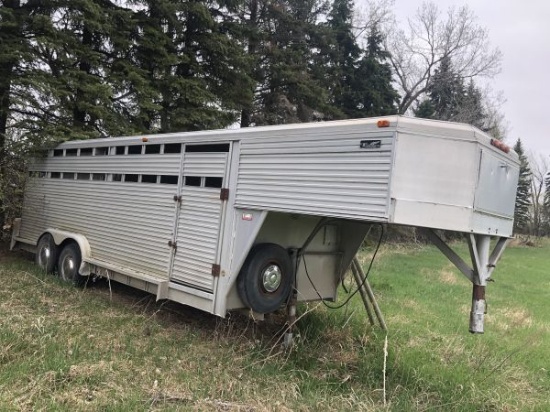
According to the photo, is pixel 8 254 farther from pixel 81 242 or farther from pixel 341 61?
pixel 341 61

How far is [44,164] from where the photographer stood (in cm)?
1043

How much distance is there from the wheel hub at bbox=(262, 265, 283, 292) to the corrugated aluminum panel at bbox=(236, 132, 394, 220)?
784 millimetres

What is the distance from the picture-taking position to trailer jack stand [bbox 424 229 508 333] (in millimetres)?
5215

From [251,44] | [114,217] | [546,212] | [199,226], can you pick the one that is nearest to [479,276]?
[199,226]

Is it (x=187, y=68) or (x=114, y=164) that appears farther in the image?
(x=187, y=68)

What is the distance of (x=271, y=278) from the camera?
614 centimetres

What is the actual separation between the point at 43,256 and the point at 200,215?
4.65m

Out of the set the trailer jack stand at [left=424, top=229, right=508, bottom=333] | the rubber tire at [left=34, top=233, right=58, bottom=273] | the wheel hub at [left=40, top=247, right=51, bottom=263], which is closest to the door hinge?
the trailer jack stand at [left=424, top=229, right=508, bottom=333]

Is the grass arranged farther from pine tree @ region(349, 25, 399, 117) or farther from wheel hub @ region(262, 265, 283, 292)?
pine tree @ region(349, 25, 399, 117)

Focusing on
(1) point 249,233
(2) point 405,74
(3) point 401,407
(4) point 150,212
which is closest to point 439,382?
(3) point 401,407

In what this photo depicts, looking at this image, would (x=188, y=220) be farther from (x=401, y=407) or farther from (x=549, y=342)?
(x=549, y=342)

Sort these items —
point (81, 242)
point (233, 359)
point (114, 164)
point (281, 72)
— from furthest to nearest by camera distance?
point (281, 72) → point (81, 242) → point (114, 164) → point (233, 359)

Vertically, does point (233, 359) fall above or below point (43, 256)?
below

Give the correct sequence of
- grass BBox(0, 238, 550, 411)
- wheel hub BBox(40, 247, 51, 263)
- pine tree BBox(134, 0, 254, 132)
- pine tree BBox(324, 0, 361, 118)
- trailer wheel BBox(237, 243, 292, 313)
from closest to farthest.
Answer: grass BBox(0, 238, 550, 411) → trailer wheel BBox(237, 243, 292, 313) → wheel hub BBox(40, 247, 51, 263) → pine tree BBox(134, 0, 254, 132) → pine tree BBox(324, 0, 361, 118)
